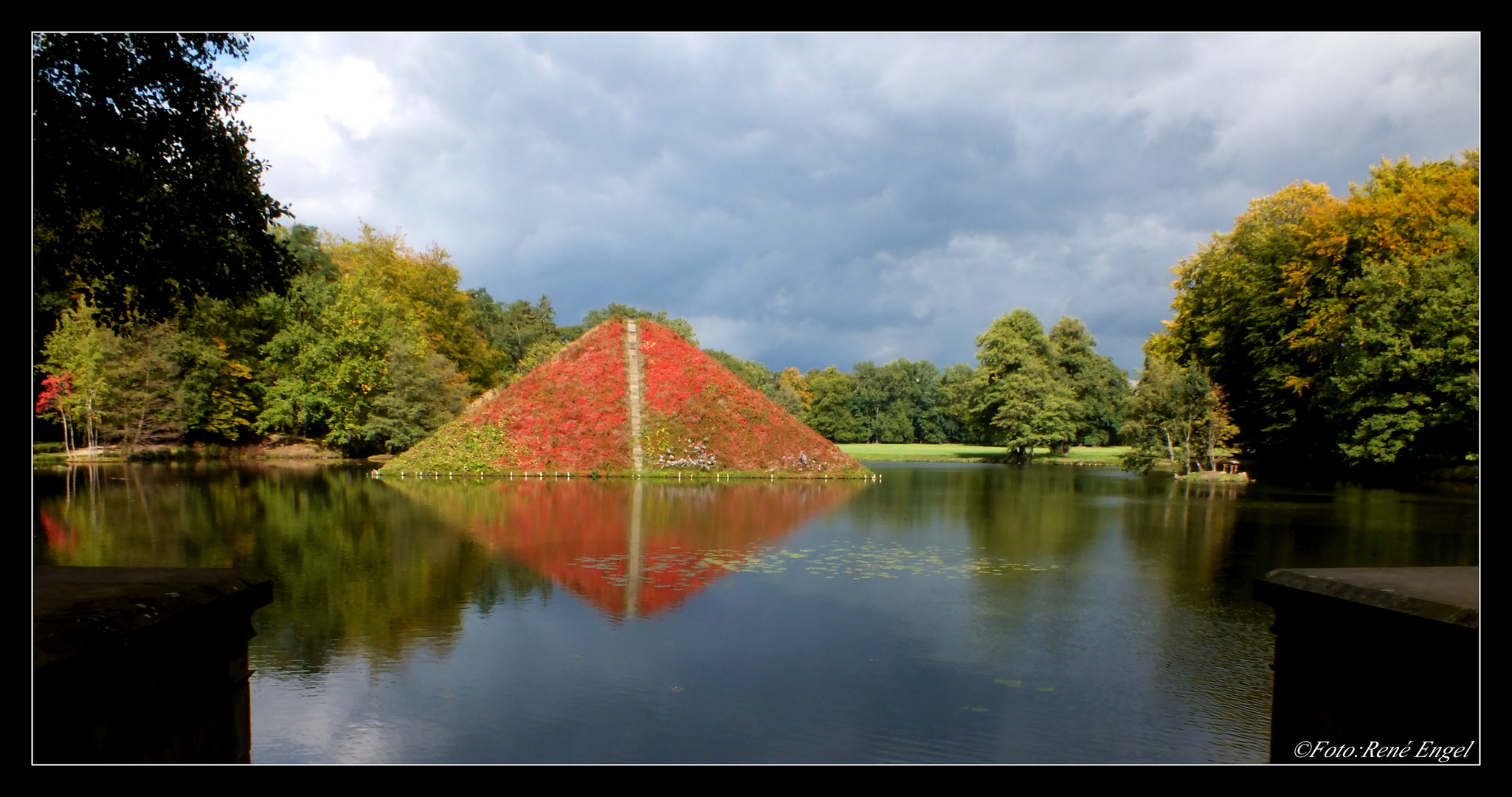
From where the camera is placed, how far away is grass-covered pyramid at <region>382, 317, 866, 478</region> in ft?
95.6

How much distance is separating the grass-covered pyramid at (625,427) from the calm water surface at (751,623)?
11.4 metres

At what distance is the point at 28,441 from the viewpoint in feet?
11.5

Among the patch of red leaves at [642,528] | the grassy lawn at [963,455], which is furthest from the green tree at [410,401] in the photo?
the grassy lawn at [963,455]

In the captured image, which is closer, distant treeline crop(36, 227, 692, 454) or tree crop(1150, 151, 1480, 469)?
tree crop(1150, 151, 1480, 469)

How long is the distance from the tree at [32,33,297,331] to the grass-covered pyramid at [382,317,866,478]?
19.9 meters

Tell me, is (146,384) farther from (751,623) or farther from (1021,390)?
(1021,390)

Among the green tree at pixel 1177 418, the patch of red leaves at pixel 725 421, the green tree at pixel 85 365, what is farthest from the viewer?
the patch of red leaves at pixel 725 421

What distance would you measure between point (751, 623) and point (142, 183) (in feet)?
22.6

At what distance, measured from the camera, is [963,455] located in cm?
5531

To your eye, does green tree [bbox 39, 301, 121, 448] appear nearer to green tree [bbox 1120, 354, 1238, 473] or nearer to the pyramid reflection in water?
the pyramid reflection in water

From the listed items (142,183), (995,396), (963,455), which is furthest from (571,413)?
(963,455)

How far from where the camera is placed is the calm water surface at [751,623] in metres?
5.04

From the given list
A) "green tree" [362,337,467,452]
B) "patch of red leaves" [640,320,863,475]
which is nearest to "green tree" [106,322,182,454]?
"green tree" [362,337,467,452]

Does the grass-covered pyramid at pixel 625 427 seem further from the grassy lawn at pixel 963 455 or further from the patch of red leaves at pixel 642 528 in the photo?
the grassy lawn at pixel 963 455
